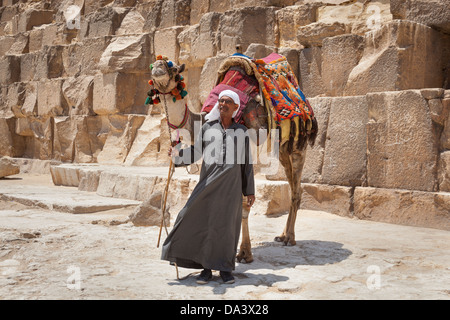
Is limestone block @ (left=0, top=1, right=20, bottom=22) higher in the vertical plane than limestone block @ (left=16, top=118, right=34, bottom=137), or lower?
higher

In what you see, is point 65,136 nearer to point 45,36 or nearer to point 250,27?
point 45,36

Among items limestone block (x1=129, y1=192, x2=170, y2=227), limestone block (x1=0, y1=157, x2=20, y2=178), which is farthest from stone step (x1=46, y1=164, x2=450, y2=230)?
limestone block (x1=0, y1=157, x2=20, y2=178)

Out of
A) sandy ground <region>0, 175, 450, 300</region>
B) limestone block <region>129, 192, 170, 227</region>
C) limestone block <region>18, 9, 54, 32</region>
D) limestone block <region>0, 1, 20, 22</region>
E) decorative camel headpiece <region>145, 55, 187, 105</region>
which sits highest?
limestone block <region>0, 1, 20, 22</region>

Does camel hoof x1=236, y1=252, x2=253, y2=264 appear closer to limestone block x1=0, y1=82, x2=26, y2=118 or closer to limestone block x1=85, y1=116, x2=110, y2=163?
limestone block x1=85, y1=116, x2=110, y2=163

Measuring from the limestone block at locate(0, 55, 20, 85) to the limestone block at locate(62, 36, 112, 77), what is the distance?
2.14 m

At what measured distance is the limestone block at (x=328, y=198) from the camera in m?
6.69

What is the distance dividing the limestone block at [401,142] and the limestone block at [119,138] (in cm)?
609

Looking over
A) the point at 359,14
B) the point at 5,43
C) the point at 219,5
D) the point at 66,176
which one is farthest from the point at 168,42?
the point at 5,43

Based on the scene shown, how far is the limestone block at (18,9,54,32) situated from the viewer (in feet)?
52.7

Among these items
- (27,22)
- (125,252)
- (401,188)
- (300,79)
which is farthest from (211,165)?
(27,22)

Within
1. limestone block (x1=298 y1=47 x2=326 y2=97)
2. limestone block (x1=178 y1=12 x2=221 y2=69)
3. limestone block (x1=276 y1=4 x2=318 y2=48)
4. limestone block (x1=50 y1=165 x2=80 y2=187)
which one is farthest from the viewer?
limestone block (x1=50 y1=165 x2=80 y2=187)
